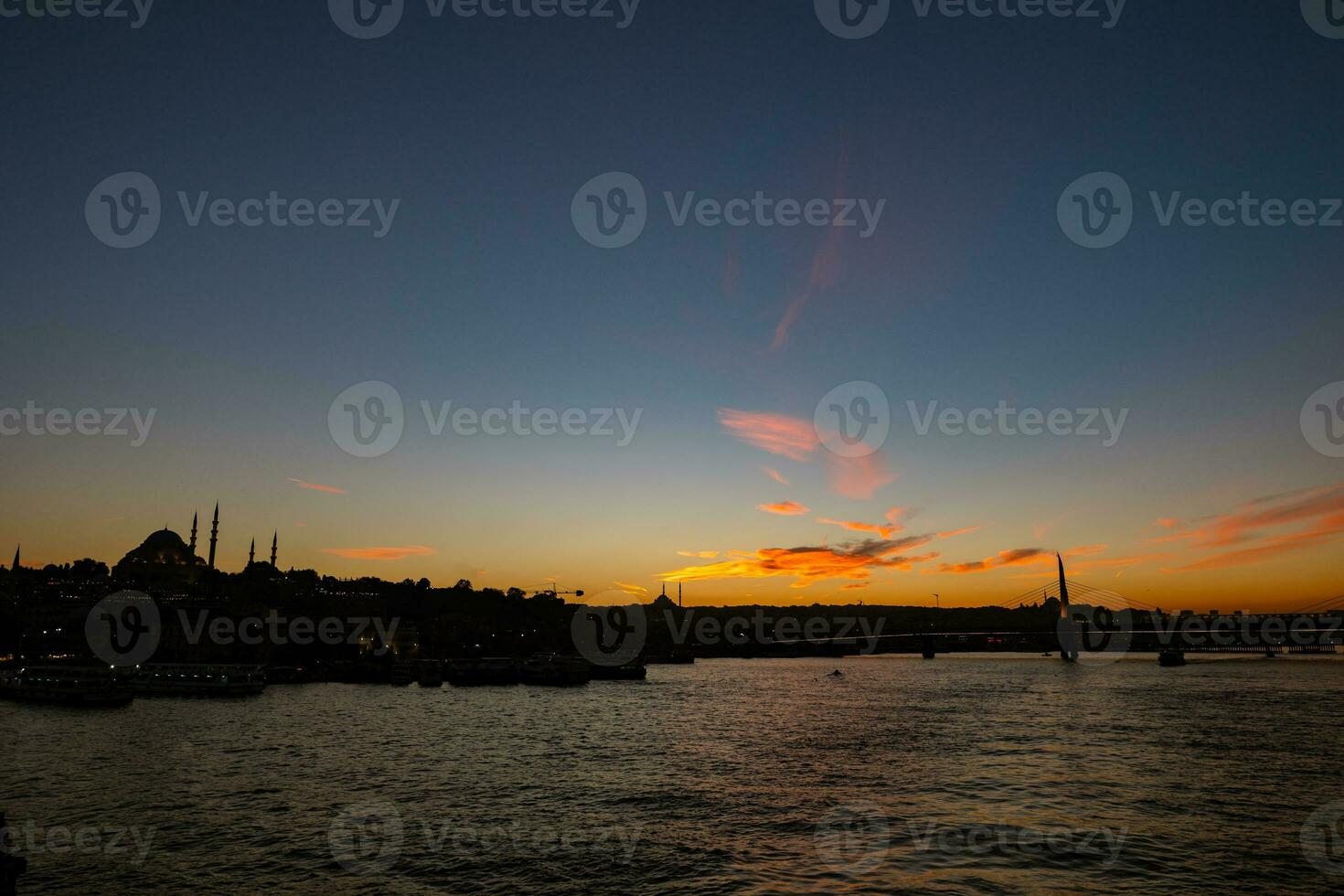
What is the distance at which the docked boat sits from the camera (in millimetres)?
161000

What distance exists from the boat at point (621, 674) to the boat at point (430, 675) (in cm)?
3913

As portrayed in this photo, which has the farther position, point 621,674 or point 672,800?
point 621,674

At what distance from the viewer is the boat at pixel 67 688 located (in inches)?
3853

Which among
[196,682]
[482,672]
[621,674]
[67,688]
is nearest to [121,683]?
[196,682]

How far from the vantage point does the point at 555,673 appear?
6220 inches

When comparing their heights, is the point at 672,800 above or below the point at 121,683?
above

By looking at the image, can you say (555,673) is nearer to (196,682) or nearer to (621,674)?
(621,674)

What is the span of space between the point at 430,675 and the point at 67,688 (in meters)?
66.1

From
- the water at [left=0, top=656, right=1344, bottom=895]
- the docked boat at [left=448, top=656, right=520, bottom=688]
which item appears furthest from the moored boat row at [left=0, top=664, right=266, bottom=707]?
the docked boat at [left=448, top=656, right=520, bottom=688]

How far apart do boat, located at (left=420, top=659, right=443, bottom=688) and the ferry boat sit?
1388 inches

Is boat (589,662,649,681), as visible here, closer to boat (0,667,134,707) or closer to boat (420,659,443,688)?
boat (420,659,443,688)

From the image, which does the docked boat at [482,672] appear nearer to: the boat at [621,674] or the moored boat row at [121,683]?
the boat at [621,674]

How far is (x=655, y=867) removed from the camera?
33.3 meters

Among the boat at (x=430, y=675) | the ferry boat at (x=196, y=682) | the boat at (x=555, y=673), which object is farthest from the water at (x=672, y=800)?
the boat at (x=555, y=673)
